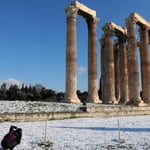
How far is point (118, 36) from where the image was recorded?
54.0 m

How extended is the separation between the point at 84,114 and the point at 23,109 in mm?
6473

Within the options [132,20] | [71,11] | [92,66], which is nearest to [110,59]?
[92,66]

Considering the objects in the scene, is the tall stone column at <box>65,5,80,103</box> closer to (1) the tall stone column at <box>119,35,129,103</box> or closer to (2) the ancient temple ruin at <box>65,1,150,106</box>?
(2) the ancient temple ruin at <box>65,1,150,106</box>

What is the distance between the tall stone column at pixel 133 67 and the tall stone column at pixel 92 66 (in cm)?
597

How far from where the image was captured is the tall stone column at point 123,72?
4922 cm

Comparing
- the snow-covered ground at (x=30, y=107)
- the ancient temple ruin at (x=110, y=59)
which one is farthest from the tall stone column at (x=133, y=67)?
the snow-covered ground at (x=30, y=107)

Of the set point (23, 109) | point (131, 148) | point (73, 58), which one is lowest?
point (131, 148)

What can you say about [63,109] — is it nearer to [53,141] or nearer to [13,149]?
[53,141]

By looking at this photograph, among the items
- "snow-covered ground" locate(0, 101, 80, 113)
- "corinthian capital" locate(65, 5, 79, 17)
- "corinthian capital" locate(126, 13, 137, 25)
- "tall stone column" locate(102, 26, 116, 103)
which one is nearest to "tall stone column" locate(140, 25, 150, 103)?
"corinthian capital" locate(126, 13, 137, 25)

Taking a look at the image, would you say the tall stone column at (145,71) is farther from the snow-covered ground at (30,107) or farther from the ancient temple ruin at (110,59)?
the snow-covered ground at (30,107)

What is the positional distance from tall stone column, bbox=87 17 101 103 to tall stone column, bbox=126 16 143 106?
5973 mm

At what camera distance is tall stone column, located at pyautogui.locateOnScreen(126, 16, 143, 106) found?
1727 inches

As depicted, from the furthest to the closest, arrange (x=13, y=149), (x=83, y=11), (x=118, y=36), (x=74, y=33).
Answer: (x=118, y=36)
(x=83, y=11)
(x=74, y=33)
(x=13, y=149)

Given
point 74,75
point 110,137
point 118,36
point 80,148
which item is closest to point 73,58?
point 74,75
